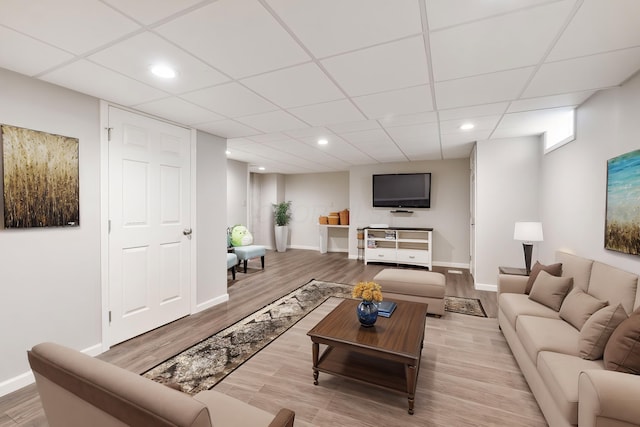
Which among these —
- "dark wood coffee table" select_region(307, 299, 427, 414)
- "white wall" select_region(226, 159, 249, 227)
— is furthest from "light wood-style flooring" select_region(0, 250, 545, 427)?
"white wall" select_region(226, 159, 249, 227)

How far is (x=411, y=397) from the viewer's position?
1811 mm

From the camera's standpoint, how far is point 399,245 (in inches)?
259

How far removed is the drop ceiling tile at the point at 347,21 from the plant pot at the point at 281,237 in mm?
6771

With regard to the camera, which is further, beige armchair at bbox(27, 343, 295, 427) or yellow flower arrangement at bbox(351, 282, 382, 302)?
yellow flower arrangement at bbox(351, 282, 382, 302)

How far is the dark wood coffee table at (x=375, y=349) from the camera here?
1848mm

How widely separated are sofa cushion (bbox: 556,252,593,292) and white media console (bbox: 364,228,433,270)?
335 centimetres

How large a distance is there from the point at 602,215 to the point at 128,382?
136 inches

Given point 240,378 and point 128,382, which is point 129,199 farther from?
point 128,382

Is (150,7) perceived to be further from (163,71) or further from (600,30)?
(600,30)

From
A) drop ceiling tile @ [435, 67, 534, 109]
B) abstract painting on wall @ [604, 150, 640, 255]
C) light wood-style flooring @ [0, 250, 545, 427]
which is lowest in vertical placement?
light wood-style flooring @ [0, 250, 545, 427]

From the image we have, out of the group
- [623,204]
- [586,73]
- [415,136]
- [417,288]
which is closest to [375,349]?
[417,288]

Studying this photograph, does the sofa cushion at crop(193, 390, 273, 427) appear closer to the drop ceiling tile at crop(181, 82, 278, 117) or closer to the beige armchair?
the beige armchair

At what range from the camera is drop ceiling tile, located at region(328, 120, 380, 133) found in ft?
11.5

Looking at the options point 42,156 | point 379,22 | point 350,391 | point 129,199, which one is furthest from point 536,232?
point 42,156
